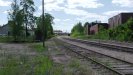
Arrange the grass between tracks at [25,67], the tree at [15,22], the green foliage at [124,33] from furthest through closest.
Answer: the tree at [15,22], the green foliage at [124,33], the grass between tracks at [25,67]

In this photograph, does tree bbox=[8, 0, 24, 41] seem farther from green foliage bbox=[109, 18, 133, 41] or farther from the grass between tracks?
the grass between tracks

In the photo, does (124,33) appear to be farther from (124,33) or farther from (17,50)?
(17,50)

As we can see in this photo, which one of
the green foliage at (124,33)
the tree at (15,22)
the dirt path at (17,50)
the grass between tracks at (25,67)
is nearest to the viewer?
the grass between tracks at (25,67)

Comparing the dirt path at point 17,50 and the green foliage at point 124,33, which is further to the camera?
the green foliage at point 124,33

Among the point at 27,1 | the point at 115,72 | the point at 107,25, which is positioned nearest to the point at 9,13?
the point at 27,1

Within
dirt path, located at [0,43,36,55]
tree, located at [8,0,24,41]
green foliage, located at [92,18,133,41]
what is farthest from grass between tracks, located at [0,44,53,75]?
tree, located at [8,0,24,41]

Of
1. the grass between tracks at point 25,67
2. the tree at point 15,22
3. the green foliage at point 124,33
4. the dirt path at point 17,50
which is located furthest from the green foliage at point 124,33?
the grass between tracks at point 25,67

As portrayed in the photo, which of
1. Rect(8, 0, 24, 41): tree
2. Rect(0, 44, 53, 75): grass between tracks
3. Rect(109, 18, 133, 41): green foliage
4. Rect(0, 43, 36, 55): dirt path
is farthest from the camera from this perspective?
Rect(8, 0, 24, 41): tree

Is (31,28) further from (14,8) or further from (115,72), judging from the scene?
(115,72)

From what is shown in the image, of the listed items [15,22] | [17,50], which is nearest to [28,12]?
[15,22]

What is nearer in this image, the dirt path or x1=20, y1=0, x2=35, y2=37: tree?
the dirt path

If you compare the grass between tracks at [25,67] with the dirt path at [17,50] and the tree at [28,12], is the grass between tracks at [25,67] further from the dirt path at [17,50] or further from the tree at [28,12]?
the tree at [28,12]

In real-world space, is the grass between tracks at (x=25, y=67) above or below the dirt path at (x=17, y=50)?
above

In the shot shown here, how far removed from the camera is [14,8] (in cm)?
8769
